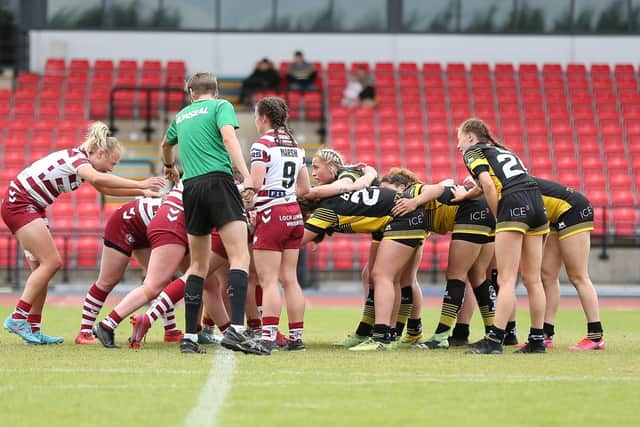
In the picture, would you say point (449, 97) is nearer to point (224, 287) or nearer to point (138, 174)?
point (138, 174)

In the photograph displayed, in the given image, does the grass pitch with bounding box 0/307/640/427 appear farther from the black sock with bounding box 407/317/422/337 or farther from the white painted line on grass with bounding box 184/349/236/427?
the black sock with bounding box 407/317/422/337

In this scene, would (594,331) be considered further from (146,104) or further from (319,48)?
(319,48)

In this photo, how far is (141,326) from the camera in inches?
338

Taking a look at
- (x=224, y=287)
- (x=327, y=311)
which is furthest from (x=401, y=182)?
(x=327, y=311)

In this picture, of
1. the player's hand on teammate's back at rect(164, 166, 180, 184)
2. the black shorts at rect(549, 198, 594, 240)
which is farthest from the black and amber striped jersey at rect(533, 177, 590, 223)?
the player's hand on teammate's back at rect(164, 166, 180, 184)

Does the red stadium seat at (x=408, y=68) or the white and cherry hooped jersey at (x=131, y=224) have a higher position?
the red stadium seat at (x=408, y=68)

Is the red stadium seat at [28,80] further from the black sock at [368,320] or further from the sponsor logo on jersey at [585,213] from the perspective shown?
the sponsor logo on jersey at [585,213]

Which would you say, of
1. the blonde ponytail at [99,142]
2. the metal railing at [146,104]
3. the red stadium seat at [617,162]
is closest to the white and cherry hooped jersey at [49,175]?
the blonde ponytail at [99,142]

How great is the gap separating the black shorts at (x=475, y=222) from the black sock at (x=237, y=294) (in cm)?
216

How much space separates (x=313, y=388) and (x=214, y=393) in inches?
23.6

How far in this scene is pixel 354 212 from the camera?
9.15 metres

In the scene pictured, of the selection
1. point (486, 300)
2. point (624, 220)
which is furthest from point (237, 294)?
point (624, 220)

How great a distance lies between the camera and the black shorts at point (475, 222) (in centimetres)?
925

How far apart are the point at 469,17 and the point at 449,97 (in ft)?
11.6
